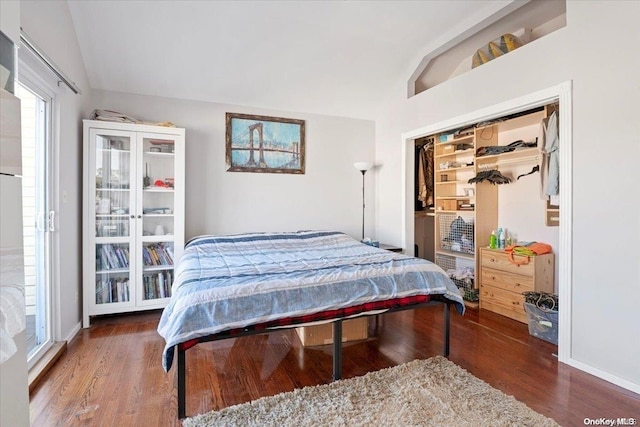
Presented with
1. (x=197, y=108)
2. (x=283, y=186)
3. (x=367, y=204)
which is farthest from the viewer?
(x=367, y=204)

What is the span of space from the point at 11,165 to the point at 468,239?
3.98 m

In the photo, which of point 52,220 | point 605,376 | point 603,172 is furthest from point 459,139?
point 52,220

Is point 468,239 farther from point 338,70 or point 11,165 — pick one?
point 11,165

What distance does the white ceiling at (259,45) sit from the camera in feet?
8.84

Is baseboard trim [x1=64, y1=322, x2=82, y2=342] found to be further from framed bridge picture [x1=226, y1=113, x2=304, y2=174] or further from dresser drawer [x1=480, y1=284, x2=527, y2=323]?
dresser drawer [x1=480, y1=284, x2=527, y2=323]

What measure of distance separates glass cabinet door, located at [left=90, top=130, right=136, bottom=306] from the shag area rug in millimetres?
2071

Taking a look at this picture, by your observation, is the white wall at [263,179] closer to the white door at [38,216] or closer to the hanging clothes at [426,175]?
the hanging clothes at [426,175]

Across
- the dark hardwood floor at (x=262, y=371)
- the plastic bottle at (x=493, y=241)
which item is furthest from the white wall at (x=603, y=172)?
the plastic bottle at (x=493, y=241)

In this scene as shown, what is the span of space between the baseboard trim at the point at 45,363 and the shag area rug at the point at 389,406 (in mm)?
1119

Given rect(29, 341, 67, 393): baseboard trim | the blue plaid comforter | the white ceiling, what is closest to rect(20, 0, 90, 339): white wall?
rect(29, 341, 67, 393): baseboard trim

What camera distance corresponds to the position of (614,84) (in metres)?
2.00

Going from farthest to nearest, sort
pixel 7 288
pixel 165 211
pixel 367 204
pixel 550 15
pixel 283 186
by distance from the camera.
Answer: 1. pixel 367 204
2. pixel 283 186
3. pixel 165 211
4. pixel 550 15
5. pixel 7 288

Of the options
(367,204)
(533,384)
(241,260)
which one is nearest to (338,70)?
(367,204)

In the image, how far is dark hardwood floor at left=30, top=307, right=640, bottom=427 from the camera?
5.67ft
